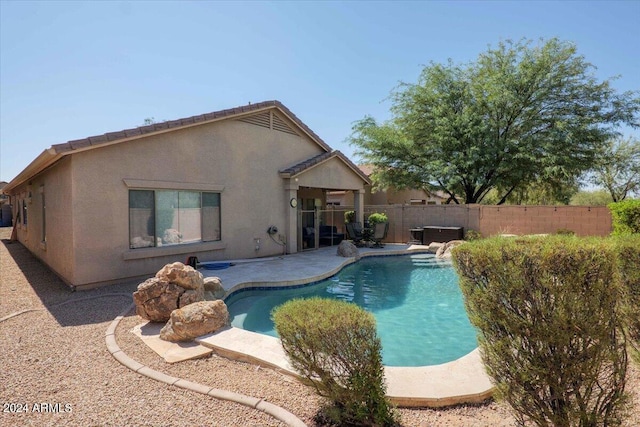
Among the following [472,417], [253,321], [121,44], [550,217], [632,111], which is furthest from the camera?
[632,111]

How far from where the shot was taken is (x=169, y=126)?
→ 34.7ft

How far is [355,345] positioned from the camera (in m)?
3.32

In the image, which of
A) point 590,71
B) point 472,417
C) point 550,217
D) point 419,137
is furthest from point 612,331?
point 590,71

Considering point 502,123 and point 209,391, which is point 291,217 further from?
point 502,123

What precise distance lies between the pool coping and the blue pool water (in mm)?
1379

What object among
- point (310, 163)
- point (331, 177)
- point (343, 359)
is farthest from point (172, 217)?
point (343, 359)

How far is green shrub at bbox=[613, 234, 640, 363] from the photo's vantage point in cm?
393

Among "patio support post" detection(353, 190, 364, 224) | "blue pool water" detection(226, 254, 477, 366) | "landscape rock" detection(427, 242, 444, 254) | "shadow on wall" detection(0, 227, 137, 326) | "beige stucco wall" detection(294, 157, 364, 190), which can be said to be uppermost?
"beige stucco wall" detection(294, 157, 364, 190)

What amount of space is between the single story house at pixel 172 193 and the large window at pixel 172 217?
0.03m

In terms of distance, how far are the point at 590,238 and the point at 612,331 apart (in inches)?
30.4

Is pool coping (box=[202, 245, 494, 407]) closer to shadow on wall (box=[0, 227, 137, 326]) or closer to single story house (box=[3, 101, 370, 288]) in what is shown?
shadow on wall (box=[0, 227, 137, 326])

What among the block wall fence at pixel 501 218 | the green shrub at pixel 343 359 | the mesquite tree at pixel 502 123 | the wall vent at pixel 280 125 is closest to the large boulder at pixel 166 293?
the green shrub at pixel 343 359

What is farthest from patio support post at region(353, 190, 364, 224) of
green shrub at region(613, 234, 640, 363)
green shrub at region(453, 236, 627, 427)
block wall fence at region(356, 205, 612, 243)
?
green shrub at region(453, 236, 627, 427)

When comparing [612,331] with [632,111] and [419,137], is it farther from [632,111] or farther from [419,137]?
[632,111]
